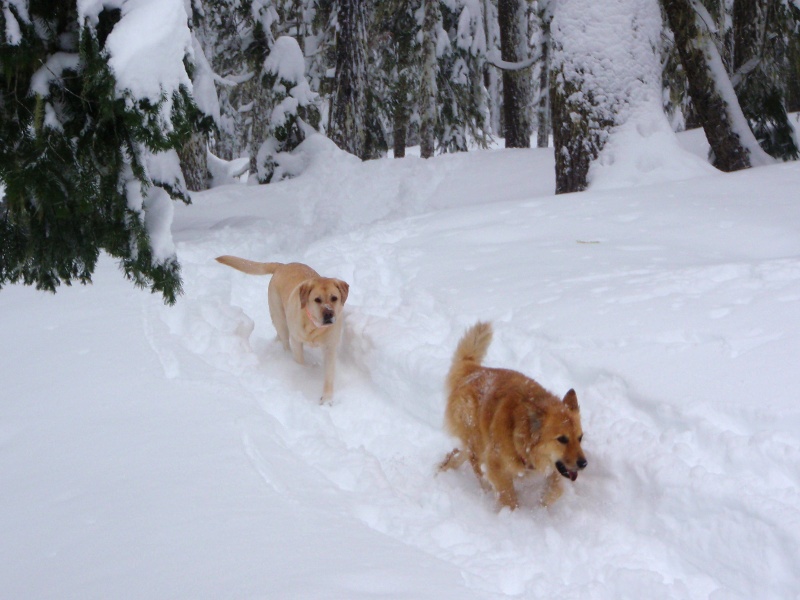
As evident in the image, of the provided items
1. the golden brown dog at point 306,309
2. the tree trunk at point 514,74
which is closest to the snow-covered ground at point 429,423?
the golden brown dog at point 306,309

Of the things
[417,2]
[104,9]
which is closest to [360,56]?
[417,2]

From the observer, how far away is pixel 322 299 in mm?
6414

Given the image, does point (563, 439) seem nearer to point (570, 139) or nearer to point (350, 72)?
point (570, 139)

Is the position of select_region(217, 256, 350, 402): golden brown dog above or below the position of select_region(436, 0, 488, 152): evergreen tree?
below

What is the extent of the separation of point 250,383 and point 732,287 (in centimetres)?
429

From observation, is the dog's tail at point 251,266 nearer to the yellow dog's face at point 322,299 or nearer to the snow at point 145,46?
the yellow dog's face at point 322,299

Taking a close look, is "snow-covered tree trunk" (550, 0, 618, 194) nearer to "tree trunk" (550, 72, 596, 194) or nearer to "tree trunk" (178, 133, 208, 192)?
"tree trunk" (550, 72, 596, 194)

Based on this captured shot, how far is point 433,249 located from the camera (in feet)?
28.9

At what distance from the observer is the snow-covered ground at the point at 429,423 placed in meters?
3.44

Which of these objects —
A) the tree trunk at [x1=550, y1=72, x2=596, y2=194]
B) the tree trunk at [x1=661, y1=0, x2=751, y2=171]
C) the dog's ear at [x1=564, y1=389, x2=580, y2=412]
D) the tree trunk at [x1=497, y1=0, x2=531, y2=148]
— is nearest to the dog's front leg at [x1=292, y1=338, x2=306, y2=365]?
the dog's ear at [x1=564, y1=389, x2=580, y2=412]

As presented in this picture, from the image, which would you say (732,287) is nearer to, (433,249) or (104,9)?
(433,249)

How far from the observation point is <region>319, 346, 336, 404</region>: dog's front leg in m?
6.45

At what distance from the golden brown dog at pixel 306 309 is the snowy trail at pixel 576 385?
0.91 ft

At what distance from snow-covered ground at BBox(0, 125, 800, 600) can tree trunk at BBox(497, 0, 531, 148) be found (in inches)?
399
